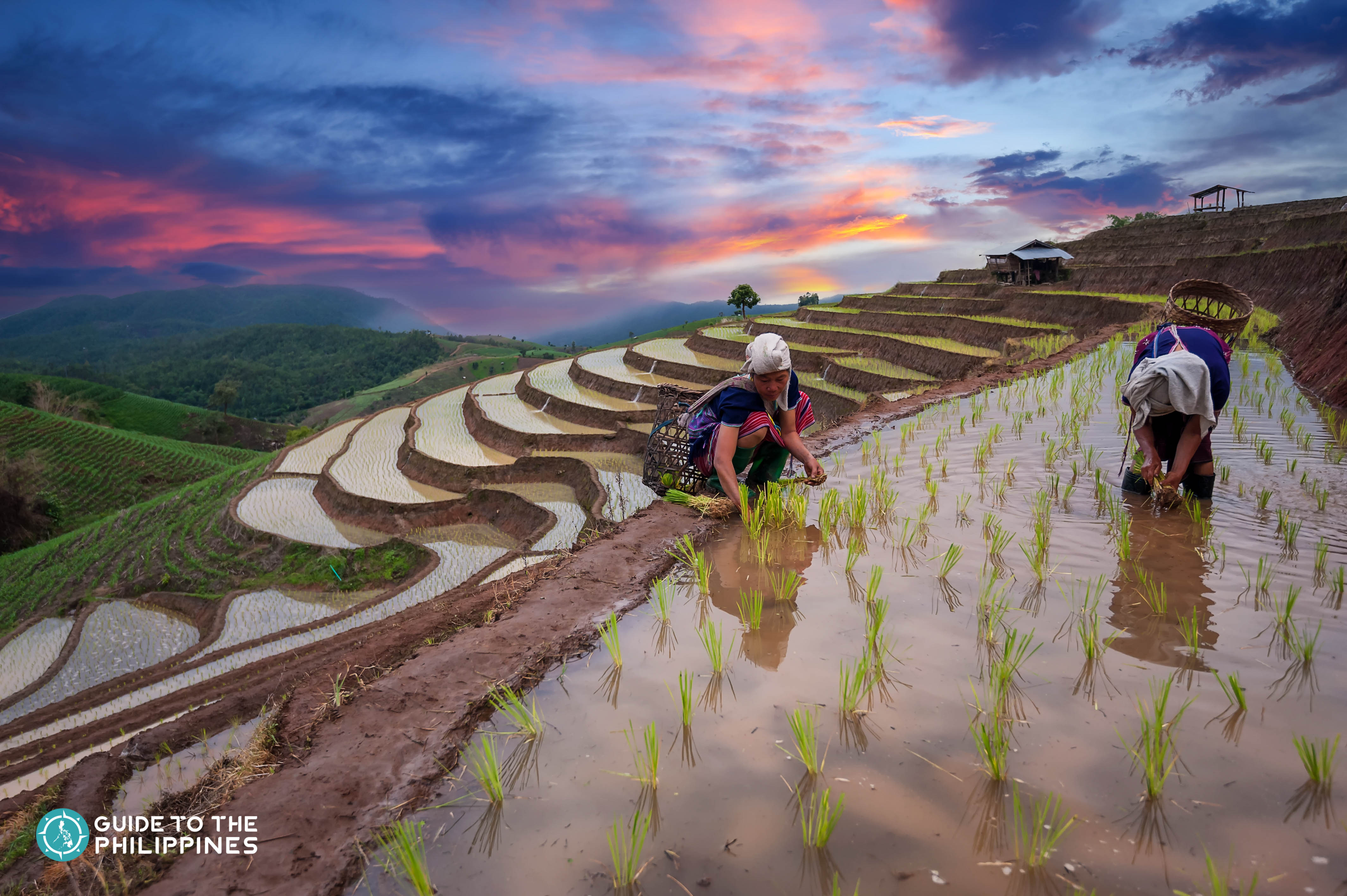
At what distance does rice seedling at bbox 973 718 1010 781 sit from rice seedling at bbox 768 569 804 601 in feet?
3.72

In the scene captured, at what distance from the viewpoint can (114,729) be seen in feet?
22.2

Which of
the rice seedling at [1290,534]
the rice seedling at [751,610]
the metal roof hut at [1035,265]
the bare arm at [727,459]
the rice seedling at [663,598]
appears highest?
the metal roof hut at [1035,265]

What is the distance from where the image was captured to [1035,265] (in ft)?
83.1

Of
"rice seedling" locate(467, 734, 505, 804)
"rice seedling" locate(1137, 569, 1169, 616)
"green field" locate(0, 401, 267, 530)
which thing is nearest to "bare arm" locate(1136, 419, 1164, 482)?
"rice seedling" locate(1137, 569, 1169, 616)

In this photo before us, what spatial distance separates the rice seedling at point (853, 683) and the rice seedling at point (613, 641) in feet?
2.63

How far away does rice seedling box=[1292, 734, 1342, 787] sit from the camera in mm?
1554

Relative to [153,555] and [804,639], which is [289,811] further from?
[153,555]

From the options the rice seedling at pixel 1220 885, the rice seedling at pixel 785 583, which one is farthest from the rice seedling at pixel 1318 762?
the rice seedling at pixel 785 583

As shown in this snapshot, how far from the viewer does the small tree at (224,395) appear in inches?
2275

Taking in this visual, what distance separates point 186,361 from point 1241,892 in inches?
4793

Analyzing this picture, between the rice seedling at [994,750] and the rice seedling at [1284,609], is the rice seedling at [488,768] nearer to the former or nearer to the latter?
the rice seedling at [994,750]

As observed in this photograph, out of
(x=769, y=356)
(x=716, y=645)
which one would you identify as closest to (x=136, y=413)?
(x=769, y=356)

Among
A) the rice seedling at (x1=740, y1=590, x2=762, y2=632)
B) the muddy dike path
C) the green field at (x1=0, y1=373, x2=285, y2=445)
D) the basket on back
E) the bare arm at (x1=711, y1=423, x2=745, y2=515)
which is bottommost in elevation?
the green field at (x1=0, y1=373, x2=285, y2=445)

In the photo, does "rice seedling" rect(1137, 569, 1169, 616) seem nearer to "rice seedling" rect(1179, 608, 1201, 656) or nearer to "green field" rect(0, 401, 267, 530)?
"rice seedling" rect(1179, 608, 1201, 656)
